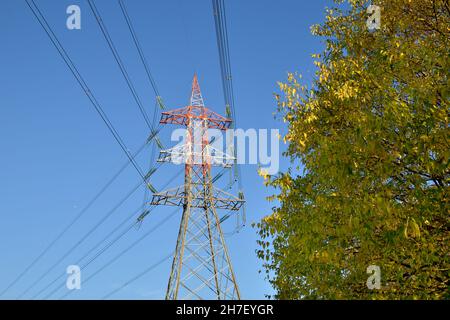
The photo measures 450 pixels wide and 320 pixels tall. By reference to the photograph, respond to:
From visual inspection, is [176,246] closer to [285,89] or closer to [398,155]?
[285,89]

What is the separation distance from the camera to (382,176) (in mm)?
7887

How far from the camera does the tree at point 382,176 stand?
7418 millimetres

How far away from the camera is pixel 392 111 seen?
753 cm

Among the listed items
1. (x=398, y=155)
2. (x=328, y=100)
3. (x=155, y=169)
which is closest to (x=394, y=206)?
(x=398, y=155)

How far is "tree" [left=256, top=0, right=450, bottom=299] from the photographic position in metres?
7.42

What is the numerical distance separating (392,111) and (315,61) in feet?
15.5

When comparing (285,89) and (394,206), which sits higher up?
(285,89)
